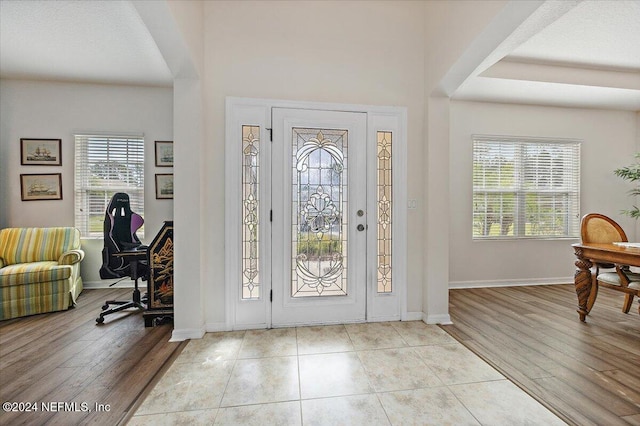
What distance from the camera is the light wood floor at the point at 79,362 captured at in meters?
1.61

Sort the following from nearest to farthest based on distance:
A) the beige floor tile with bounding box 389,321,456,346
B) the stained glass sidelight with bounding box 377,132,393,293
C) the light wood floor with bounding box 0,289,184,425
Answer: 1. the light wood floor with bounding box 0,289,184,425
2. the beige floor tile with bounding box 389,321,456,346
3. the stained glass sidelight with bounding box 377,132,393,293

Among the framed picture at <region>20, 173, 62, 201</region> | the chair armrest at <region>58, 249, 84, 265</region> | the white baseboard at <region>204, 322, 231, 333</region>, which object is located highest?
the framed picture at <region>20, 173, 62, 201</region>

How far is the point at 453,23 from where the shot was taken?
2.41 meters

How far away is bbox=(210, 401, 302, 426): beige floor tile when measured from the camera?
1.49m

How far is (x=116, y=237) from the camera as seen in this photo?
9.68 ft

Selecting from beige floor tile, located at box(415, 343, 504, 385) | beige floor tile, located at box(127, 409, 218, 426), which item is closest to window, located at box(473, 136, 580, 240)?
beige floor tile, located at box(415, 343, 504, 385)

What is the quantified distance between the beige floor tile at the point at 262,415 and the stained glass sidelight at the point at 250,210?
3.73ft

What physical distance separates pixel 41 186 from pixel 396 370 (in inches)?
201

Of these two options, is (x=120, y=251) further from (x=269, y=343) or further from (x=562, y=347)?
(x=562, y=347)

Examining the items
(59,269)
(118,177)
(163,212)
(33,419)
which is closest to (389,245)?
(33,419)

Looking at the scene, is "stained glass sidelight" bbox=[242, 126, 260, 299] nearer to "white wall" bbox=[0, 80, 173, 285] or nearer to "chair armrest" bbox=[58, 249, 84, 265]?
"white wall" bbox=[0, 80, 173, 285]

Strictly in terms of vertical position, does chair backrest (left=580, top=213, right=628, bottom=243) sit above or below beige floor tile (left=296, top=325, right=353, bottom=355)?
above

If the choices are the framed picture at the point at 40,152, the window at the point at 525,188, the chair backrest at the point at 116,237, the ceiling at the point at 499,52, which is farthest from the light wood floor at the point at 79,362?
the window at the point at 525,188

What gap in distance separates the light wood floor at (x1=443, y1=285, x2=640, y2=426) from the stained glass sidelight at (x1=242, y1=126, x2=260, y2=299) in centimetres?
202
